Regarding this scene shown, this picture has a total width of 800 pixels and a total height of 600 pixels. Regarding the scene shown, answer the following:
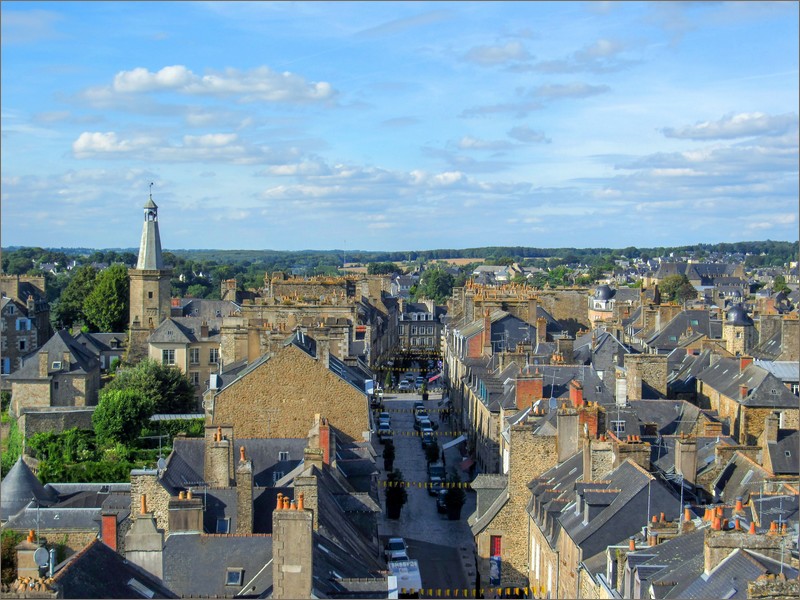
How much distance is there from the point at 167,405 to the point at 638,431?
29.8 meters

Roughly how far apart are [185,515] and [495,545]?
38.0ft

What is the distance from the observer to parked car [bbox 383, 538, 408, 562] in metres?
32.7

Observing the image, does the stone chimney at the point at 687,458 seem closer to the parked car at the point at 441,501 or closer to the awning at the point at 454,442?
the parked car at the point at 441,501

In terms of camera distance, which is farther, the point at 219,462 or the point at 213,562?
the point at 219,462

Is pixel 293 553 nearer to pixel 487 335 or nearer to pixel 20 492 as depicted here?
pixel 20 492

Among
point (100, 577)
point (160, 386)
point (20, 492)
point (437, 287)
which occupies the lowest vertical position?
point (20, 492)

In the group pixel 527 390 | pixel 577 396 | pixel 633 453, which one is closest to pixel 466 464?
pixel 527 390

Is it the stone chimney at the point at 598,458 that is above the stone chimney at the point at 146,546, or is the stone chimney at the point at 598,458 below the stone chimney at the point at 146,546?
above

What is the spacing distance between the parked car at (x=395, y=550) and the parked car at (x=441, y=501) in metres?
5.80

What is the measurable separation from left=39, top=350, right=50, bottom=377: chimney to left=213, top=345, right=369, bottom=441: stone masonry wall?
82.8 ft

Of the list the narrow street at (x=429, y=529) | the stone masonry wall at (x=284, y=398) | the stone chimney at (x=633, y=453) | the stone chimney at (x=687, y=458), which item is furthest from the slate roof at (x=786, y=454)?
the stone masonry wall at (x=284, y=398)

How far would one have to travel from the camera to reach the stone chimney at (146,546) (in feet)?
67.8

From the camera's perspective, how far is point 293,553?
17.0 m

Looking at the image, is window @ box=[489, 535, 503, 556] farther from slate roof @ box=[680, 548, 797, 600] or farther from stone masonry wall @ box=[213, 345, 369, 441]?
slate roof @ box=[680, 548, 797, 600]
